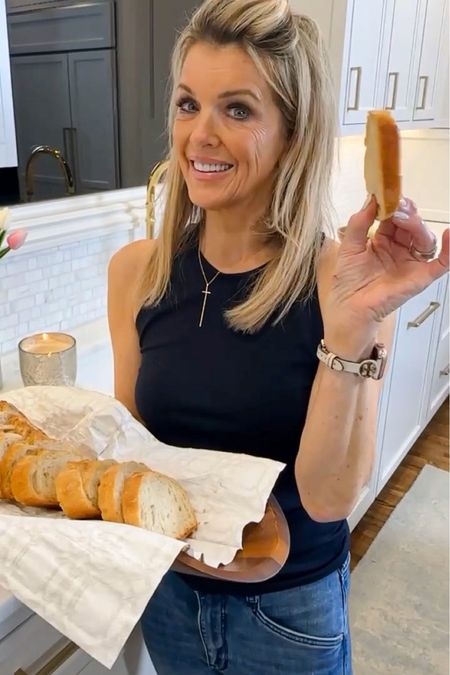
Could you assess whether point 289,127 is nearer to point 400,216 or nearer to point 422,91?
point 400,216

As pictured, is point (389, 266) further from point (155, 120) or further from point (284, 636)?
point (155, 120)

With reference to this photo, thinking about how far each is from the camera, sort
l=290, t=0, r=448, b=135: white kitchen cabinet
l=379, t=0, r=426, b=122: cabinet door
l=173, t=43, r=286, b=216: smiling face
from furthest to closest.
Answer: l=379, t=0, r=426, b=122: cabinet door
l=290, t=0, r=448, b=135: white kitchen cabinet
l=173, t=43, r=286, b=216: smiling face

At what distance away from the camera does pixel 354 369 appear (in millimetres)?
714

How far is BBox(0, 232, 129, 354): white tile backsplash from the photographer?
1.36 metres

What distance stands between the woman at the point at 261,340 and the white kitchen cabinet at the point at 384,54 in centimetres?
78

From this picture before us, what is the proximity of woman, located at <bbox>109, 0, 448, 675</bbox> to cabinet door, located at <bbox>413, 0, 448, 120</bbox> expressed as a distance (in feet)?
5.35

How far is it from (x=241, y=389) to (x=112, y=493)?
0.23 metres

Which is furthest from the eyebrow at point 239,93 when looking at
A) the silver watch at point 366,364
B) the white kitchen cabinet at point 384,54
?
the white kitchen cabinet at point 384,54

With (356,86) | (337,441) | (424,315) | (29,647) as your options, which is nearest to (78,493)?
(29,647)

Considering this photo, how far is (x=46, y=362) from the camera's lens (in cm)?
116

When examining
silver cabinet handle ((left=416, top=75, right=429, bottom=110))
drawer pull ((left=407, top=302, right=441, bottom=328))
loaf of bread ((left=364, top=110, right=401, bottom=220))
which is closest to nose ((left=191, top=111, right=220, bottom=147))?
loaf of bread ((left=364, top=110, right=401, bottom=220))

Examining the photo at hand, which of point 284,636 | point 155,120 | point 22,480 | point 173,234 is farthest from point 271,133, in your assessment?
point 155,120

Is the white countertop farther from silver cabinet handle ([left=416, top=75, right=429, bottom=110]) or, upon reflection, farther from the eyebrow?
silver cabinet handle ([left=416, top=75, right=429, bottom=110])

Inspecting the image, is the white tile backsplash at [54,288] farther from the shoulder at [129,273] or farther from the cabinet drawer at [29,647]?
the cabinet drawer at [29,647]
